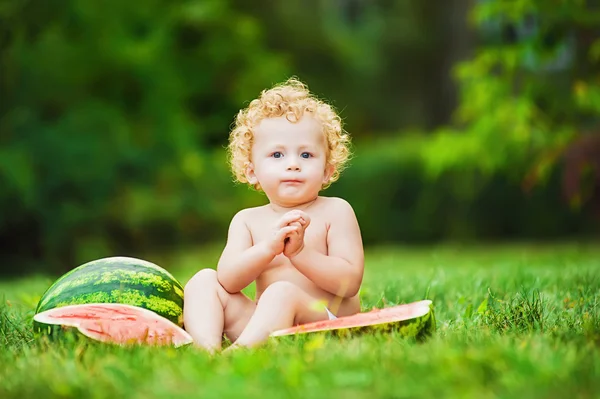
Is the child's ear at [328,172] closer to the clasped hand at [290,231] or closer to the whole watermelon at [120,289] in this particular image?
the clasped hand at [290,231]

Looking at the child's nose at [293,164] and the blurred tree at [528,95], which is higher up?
the blurred tree at [528,95]

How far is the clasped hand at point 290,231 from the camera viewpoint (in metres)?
3.55

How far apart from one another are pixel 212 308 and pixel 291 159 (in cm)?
80

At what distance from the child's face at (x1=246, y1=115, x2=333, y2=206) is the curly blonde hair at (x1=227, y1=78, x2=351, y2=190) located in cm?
5

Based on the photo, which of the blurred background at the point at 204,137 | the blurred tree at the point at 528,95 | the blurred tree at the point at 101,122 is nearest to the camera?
the blurred tree at the point at 528,95

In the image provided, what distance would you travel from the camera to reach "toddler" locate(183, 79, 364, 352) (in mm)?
3596

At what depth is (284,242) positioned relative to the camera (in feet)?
11.9

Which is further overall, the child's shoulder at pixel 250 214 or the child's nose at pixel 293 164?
the child's shoulder at pixel 250 214

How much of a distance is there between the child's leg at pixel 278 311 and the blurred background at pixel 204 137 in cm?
615

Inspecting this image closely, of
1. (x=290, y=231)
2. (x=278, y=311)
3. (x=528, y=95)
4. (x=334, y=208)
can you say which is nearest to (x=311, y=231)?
(x=334, y=208)

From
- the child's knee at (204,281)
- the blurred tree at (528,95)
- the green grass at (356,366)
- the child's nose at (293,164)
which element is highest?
the blurred tree at (528,95)

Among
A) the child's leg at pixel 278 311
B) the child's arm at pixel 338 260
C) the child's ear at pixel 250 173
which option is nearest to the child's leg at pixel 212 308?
the child's leg at pixel 278 311

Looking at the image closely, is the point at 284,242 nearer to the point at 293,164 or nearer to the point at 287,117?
the point at 293,164

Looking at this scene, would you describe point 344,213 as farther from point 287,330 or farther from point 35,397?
point 35,397
